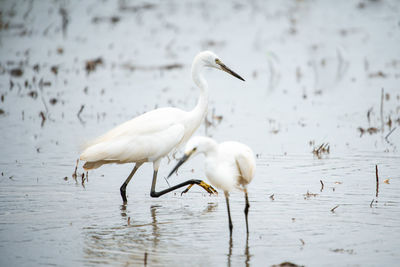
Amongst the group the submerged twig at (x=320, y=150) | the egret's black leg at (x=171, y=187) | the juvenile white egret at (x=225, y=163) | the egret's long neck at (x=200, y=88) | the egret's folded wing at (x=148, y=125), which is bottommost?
the egret's black leg at (x=171, y=187)

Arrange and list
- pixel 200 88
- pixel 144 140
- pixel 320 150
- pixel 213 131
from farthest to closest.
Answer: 1. pixel 213 131
2. pixel 320 150
3. pixel 200 88
4. pixel 144 140

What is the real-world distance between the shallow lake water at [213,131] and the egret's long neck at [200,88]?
998 millimetres

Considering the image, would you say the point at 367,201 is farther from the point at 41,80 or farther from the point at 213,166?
the point at 41,80

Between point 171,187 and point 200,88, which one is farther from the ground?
point 200,88

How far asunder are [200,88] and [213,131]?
3.11 m

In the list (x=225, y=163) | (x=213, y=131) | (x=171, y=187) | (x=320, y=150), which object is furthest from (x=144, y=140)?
(x=213, y=131)

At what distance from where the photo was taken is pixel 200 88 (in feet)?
24.1

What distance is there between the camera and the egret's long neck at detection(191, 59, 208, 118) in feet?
23.7

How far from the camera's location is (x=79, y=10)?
2461 cm

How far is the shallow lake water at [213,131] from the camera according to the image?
573cm

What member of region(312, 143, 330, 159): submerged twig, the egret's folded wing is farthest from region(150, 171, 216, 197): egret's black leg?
region(312, 143, 330, 159): submerged twig

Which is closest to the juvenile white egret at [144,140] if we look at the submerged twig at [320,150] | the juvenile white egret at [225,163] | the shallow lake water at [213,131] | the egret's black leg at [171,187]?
the egret's black leg at [171,187]

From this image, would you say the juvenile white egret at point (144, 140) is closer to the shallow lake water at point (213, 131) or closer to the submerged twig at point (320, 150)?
the shallow lake water at point (213, 131)

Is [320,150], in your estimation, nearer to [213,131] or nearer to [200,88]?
[213,131]
